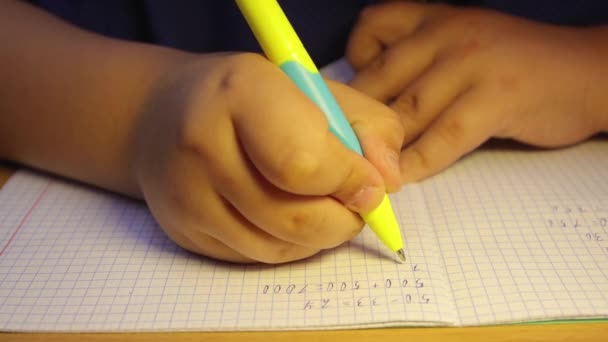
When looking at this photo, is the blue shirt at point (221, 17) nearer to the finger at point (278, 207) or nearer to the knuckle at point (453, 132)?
the knuckle at point (453, 132)

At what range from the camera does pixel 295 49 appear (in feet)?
1.13

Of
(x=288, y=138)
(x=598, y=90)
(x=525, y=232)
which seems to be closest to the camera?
(x=288, y=138)

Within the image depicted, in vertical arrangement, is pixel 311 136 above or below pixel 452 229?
above

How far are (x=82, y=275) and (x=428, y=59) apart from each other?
34 centimetres

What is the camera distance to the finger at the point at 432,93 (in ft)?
1.59

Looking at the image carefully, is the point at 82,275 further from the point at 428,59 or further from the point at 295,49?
the point at 428,59

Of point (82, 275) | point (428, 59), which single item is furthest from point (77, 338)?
point (428, 59)

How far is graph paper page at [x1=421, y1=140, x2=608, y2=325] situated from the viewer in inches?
13.2

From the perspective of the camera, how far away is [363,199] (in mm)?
337

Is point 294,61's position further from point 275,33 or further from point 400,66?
point 400,66

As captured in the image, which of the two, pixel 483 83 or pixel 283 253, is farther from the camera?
pixel 483 83

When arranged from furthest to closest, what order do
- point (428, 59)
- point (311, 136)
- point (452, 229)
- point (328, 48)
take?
point (328, 48) < point (428, 59) < point (452, 229) < point (311, 136)

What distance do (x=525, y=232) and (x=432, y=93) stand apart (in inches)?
5.8

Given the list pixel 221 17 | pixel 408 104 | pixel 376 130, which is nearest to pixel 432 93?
pixel 408 104
